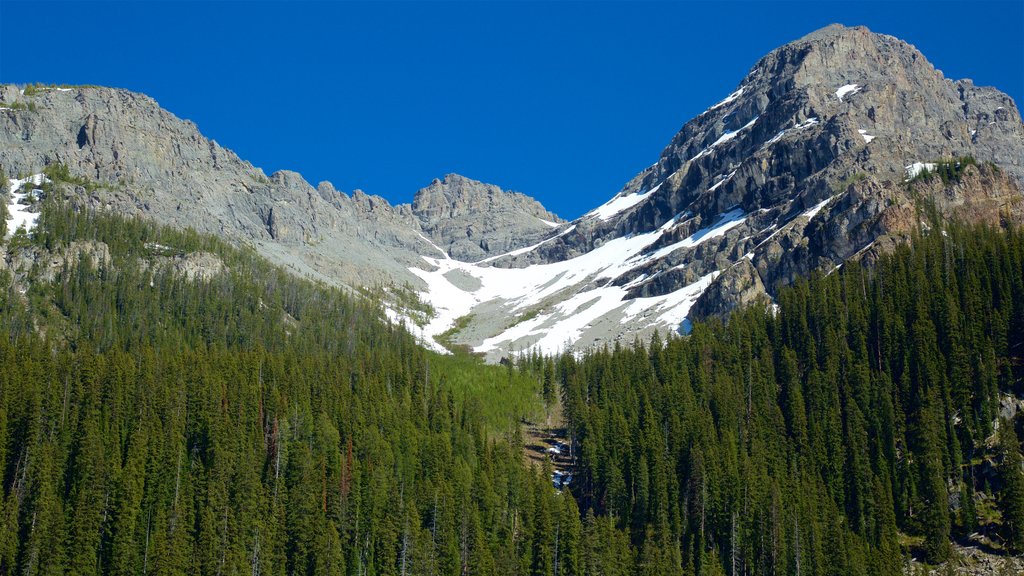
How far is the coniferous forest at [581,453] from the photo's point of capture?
320 ft

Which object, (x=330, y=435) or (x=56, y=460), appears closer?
(x=56, y=460)

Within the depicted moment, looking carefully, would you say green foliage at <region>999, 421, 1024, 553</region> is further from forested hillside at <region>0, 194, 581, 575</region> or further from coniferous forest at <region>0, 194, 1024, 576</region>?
forested hillside at <region>0, 194, 581, 575</region>

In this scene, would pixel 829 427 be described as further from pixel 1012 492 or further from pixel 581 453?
pixel 581 453

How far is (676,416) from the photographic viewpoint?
12612cm

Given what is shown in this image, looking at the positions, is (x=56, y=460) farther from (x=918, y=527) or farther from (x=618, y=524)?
(x=918, y=527)

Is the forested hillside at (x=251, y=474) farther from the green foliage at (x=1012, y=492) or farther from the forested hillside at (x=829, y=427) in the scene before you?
the green foliage at (x=1012, y=492)

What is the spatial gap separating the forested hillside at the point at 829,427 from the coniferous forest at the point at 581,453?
35 centimetres

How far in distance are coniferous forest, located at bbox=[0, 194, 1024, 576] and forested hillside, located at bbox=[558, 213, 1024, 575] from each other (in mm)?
354

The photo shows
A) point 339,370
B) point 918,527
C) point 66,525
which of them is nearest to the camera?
point 66,525

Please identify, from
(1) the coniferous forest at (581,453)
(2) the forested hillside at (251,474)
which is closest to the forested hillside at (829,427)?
(1) the coniferous forest at (581,453)

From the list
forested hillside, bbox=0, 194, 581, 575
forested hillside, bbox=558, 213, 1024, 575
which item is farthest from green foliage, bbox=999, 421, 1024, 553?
forested hillside, bbox=0, 194, 581, 575

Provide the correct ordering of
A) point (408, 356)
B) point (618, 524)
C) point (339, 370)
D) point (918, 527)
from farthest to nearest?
point (408, 356), point (339, 370), point (618, 524), point (918, 527)

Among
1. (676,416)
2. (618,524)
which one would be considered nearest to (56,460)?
(618,524)

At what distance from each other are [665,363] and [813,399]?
25245 mm
